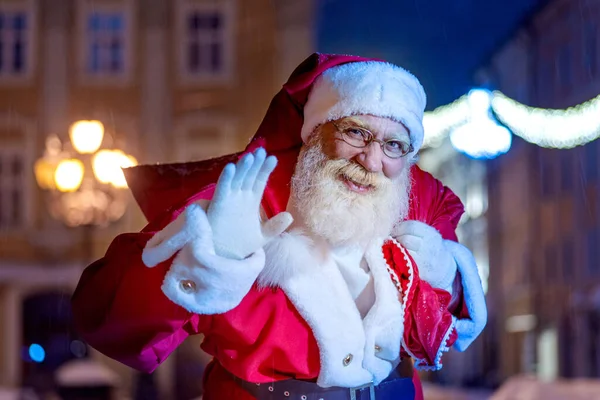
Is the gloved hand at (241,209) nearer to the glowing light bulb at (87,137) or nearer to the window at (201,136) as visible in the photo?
the glowing light bulb at (87,137)

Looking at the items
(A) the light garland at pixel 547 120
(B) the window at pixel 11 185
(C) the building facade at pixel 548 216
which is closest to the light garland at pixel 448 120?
(A) the light garland at pixel 547 120

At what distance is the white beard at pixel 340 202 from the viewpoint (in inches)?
105

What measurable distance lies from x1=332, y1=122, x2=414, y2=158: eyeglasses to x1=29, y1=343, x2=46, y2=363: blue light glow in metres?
5.54

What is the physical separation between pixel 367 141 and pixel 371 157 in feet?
0.22

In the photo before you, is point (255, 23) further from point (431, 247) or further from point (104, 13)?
point (431, 247)

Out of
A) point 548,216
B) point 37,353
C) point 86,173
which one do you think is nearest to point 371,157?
point 37,353

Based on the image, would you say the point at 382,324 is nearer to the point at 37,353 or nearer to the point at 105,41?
the point at 37,353

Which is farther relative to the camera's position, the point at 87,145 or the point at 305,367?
the point at 87,145

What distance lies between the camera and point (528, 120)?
830 cm

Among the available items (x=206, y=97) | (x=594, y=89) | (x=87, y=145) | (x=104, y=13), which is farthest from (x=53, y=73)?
(x=594, y=89)

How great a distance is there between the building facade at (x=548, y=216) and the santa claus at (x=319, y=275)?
1669 cm

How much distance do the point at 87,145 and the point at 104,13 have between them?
9807 millimetres

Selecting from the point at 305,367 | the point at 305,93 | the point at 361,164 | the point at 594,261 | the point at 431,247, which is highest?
the point at 594,261

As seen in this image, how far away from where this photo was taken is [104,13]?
704 inches
